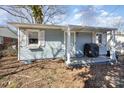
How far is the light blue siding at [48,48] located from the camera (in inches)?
387

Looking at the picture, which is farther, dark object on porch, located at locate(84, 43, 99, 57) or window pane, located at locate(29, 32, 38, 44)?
dark object on porch, located at locate(84, 43, 99, 57)

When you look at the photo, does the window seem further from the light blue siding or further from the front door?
the light blue siding

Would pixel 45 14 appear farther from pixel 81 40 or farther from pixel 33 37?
pixel 33 37

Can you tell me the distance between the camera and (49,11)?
21984mm

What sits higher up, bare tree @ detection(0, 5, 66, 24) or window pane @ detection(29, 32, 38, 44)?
bare tree @ detection(0, 5, 66, 24)

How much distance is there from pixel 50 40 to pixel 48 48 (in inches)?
23.0

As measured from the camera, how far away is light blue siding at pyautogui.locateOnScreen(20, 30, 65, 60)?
9828 mm

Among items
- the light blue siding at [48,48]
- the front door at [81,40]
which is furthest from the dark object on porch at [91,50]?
the light blue siding at [48,48]

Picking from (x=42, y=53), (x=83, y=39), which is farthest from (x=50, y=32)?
(x=83, y=39)

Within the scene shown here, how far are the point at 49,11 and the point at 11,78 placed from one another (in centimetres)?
1682

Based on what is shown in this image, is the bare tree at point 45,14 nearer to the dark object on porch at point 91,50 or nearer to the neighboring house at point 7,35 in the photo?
the neighboring house at point 7,35

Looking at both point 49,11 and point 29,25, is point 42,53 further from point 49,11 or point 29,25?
point 49,11

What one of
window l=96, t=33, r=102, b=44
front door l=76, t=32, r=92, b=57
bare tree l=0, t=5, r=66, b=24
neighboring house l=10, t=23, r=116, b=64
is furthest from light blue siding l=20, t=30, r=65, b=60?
bare tree l=0, t=5, r=66, b=24

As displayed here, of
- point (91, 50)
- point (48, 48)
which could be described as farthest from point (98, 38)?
point (48, 48)
